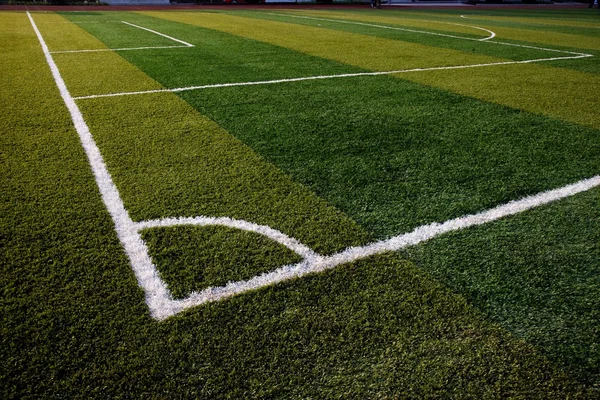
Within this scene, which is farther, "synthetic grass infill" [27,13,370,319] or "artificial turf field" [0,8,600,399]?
"synthetic grass infill" [27,13,370,319]

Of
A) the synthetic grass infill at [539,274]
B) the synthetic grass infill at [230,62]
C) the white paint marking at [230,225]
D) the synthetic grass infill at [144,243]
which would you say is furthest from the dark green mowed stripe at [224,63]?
the synthetic grass infill at [539,274]

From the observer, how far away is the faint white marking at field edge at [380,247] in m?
2.15

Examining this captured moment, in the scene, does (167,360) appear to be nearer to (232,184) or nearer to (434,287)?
(434,287)

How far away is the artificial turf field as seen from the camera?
5.84 ft

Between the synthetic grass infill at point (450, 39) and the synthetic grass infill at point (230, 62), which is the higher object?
the synthetic grass infill at point (450, 39)

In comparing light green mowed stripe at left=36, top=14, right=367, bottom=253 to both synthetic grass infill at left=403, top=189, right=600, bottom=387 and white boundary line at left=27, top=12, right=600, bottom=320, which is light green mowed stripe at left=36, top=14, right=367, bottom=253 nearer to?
white boundary line at left=27, top=12, right=600, bottom=320

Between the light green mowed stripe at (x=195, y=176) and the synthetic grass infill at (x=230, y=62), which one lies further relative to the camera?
the synthetic grass infill at (x=230, y=62)

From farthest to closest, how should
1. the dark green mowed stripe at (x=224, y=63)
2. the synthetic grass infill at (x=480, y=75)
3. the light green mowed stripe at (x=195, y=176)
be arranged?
the dark green mowed stripe at (x=224, y=63) < the synthetic grass infill at (x=480, y=75) < the light green mowed stripe at (x=195, y=176)

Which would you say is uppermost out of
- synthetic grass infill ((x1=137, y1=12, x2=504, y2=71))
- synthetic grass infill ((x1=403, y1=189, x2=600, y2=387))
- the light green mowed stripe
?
synthetic grass infill ((x1=137, y1=12, x2=504, y2=71))

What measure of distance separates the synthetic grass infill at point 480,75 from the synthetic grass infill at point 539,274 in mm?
2520

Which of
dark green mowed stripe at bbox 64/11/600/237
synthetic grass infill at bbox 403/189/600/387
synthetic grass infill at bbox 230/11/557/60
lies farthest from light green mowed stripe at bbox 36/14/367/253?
synthetic grass infill at bbox 230/11/557/60

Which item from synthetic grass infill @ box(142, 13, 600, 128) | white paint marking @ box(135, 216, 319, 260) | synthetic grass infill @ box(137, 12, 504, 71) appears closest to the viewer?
white paint marking @ box(135, 216, 319, 260)

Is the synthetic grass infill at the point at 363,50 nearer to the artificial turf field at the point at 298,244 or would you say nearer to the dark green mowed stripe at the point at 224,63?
the dark green mowed stripe at the point at 224,63

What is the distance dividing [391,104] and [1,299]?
4.12 metres
